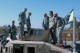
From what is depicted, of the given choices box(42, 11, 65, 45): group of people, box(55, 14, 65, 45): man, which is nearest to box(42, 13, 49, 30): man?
box(42, 11, 65, 45): group of people

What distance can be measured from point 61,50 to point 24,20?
2.51 meters

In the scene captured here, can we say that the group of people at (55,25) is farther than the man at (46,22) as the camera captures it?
No

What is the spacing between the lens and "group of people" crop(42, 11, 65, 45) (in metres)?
10.2

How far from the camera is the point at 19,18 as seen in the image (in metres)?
10.6

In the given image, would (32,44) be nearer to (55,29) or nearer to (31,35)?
(31,35)

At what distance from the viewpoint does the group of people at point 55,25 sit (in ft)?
33.5

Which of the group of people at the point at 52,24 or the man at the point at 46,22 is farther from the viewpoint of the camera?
the man at the point at 46,22

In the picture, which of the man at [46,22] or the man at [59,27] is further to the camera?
the man at [46,22]

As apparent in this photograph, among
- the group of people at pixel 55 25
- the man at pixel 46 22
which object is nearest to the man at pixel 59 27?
the group of people at pixel 55 25

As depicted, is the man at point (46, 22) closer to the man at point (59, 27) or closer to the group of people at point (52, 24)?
the group of people at point (52, 24)

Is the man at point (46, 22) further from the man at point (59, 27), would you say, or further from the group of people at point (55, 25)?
the man at point (59, 27)

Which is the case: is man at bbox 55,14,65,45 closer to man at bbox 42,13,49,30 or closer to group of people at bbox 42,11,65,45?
group of people at bbox 42,11,65,45

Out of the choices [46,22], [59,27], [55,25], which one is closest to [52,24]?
[55,25]

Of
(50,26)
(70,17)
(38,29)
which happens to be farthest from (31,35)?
(70,17)
